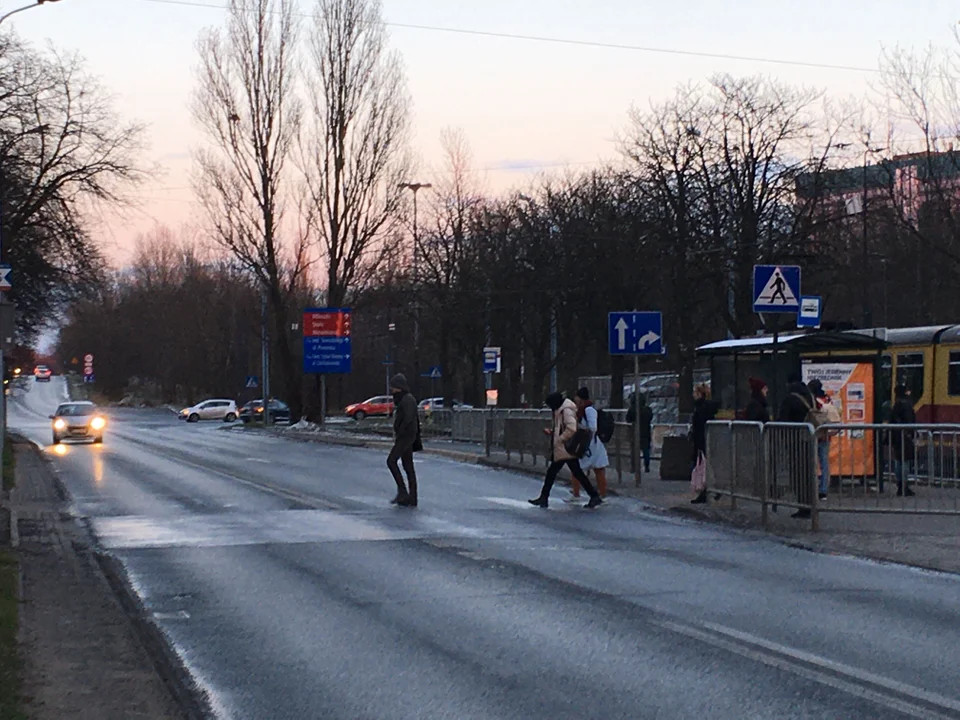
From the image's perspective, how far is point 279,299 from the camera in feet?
190

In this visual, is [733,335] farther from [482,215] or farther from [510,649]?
[510,649]

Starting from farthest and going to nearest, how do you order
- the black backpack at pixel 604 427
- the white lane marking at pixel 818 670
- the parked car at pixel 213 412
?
the parked car at pixel 213 412 → the black backpack at pixel 604 427 → the white lane marking at pixel 818 670

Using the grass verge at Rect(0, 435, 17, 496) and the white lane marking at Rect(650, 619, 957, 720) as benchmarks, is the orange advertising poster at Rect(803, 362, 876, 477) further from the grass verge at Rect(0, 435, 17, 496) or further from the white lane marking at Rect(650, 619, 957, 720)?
the grass verge at Rect(0, 435, 17, 496)

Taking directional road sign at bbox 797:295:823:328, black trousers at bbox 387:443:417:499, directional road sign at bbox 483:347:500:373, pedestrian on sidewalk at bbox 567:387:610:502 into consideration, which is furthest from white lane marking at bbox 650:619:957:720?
directional road sign at bbox 483:347:500:373

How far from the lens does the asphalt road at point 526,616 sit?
24.2ft

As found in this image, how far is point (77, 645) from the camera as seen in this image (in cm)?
901

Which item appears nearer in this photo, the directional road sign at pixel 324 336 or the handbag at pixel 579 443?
the handbag at pixel 579 443

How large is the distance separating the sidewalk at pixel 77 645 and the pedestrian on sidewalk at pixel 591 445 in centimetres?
780

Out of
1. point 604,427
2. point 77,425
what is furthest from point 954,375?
point 77,425

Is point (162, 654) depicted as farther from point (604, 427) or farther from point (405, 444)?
point (604, 427)

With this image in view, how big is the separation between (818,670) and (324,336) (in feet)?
158

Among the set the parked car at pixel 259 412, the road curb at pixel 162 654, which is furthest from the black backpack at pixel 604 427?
the parked car at pixel 259 412

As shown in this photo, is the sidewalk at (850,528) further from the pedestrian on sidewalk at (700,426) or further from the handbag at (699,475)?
the pedestrian on sidewalk at (700,426)

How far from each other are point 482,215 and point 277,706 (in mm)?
62483
